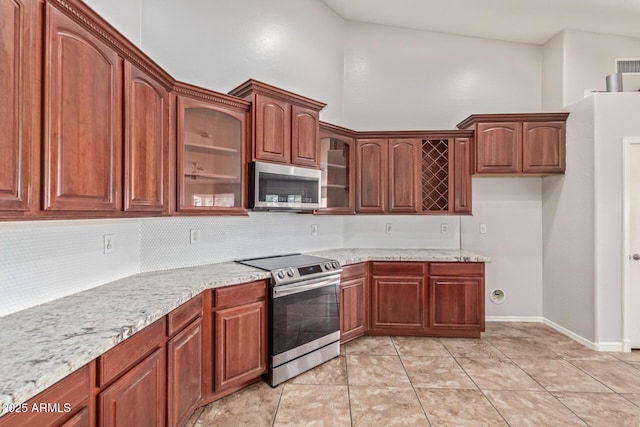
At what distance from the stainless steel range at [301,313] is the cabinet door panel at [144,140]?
39.0 inches

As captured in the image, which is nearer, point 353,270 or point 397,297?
point 353,270

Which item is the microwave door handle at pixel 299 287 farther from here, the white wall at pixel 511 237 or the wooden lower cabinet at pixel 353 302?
the white wall at pixel 511 237

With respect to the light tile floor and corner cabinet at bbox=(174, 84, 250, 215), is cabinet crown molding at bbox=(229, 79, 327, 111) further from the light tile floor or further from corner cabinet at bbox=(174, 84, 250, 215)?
the light tile floor

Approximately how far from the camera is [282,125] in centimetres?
275

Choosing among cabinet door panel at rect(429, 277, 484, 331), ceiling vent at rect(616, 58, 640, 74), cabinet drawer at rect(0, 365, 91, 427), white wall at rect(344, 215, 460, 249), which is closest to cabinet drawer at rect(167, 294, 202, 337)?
cabinet drawer at rect(0, 365, 91, 427)

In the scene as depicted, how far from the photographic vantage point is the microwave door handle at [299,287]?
2.37 m

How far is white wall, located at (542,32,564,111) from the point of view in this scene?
3586 millimetres

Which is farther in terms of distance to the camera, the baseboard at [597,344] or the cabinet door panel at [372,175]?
the cabinet door panel at [372,175]

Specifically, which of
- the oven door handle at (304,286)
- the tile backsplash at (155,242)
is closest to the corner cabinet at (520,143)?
the tile backsplash at (155,242)

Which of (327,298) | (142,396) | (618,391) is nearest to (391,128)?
(327,298)

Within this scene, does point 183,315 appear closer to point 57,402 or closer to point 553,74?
point 57,402

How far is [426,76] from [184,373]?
4.08 metres

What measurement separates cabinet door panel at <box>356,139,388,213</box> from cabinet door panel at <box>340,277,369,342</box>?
2.92 feet

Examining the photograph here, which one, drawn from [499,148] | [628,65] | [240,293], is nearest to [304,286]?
[240,293]
